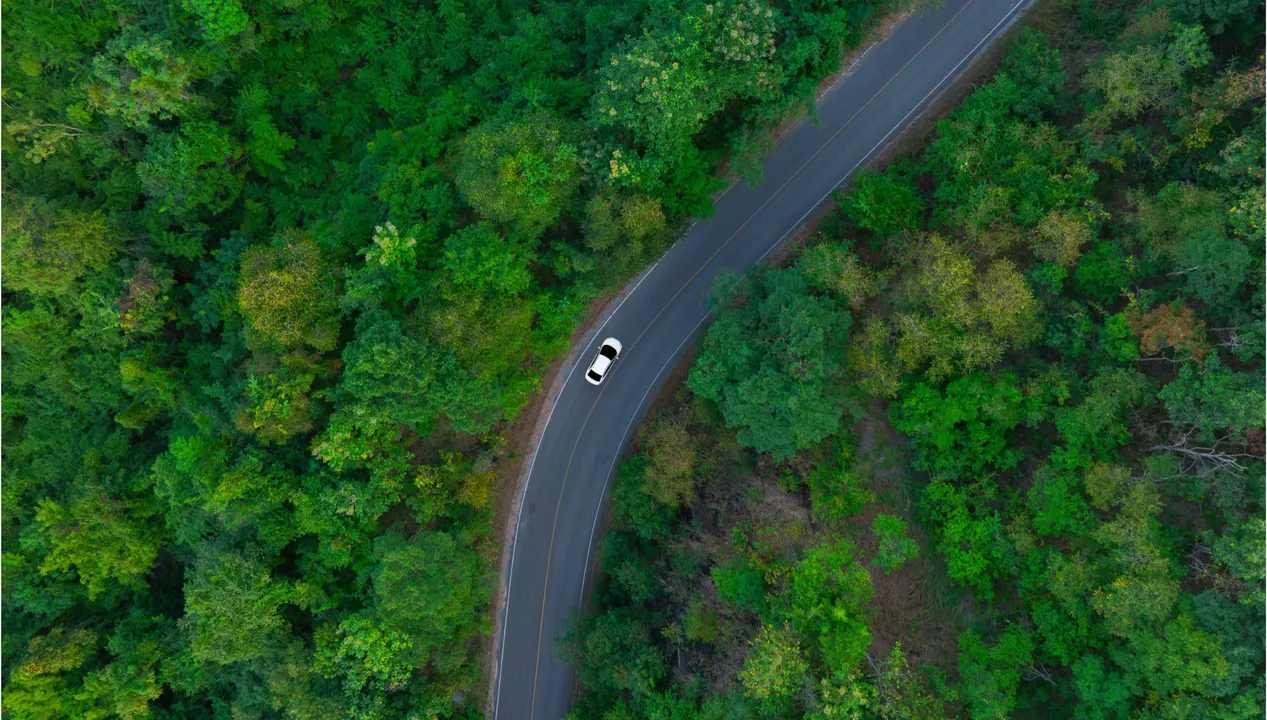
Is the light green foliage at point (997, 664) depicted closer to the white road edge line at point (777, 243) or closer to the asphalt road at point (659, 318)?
the white road edge line at point (777, 243)

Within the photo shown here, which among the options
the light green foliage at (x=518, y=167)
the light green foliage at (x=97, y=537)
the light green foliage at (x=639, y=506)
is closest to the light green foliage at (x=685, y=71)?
the light green foliage at (x=518, y=167)

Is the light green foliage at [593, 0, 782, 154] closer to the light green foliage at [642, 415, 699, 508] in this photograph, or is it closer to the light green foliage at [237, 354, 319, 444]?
the light green foliage at [642, 415, 699, 508]

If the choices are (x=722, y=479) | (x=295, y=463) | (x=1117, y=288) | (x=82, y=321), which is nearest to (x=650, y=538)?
(x=722, y=479)

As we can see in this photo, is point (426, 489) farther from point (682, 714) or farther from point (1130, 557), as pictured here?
point (1130, 557)

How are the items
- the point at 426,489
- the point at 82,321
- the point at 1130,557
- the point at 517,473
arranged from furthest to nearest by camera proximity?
the point at 517,473, the point at 82,321, the point at 426,489, the point at 1130,557

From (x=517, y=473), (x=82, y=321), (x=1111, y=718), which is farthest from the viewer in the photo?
(x=517, y=473)

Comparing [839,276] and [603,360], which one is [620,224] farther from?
[839,276]

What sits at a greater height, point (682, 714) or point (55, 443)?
point (55, 443)
